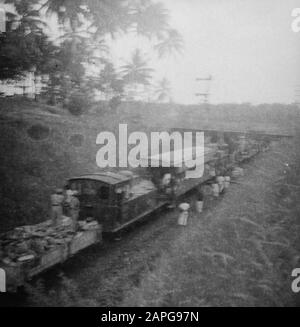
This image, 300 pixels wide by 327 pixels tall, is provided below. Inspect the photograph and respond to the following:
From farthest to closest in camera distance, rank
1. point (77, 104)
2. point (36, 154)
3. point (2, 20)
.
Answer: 1. point (77, 104)
2. point (36, 154)
3. point (2, 20)

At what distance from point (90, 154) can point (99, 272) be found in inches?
393

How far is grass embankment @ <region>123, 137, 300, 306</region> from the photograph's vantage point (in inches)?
293

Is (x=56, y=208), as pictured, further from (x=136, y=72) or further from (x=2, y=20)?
(x=136, y=72)

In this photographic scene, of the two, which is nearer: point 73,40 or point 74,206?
point 74,206

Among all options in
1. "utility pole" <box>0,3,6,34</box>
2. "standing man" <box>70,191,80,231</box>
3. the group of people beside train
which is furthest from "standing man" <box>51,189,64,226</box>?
"utility pole" <box>0,3,6,34</box>

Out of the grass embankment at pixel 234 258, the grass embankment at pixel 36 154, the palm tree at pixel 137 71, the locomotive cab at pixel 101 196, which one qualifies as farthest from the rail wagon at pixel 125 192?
the palm tree at pixel 137 71

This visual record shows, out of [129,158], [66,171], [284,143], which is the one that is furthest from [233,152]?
[66,171]

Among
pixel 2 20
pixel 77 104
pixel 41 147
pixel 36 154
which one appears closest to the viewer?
pixel 2 20

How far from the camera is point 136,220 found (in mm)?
11445

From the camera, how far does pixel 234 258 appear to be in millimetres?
8914

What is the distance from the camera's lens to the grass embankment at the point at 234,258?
7.45 m

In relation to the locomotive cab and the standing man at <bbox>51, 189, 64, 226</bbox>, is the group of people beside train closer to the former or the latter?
the standing man at <bbox>51, 189, 64, 226</bbox>

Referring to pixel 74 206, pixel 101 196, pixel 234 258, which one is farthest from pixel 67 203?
pixel 234 258
